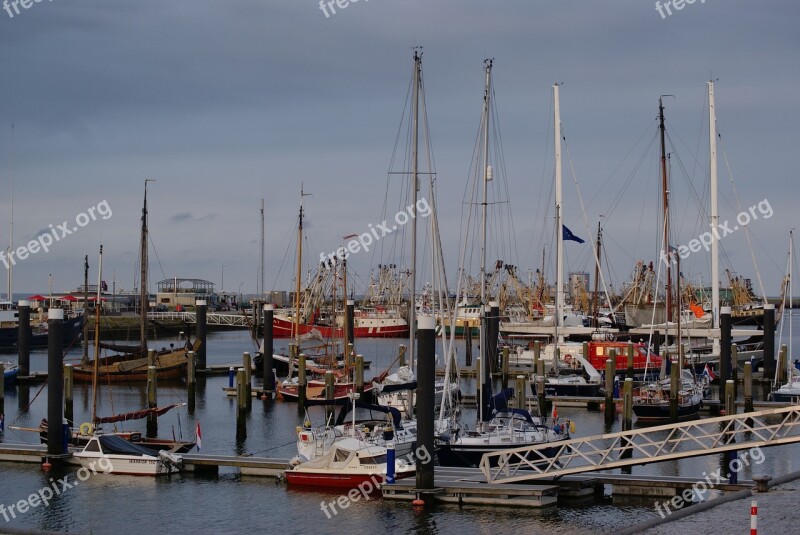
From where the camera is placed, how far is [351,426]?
1528 inches

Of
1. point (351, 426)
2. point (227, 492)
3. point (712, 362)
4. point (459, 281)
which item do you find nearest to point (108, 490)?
point (227, 492)

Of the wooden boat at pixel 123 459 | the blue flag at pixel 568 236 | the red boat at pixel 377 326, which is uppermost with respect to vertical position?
the blue flag at pixel 568 236

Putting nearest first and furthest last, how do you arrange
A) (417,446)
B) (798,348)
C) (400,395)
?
(417,446) < (400,395) < (798,348)

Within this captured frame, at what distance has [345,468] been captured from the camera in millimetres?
36031

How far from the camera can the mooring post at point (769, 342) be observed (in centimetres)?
6662

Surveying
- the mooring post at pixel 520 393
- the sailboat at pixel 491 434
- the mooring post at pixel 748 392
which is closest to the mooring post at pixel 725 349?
the mooring post at pixel 748 392

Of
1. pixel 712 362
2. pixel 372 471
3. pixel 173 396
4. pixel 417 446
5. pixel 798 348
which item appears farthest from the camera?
pixel 798 348

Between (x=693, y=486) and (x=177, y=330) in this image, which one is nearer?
(x=693, y=486)

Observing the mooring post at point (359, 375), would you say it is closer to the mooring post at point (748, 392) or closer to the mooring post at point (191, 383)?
the mooring post at point (191, 383)

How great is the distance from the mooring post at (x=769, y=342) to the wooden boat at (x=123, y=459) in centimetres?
4049

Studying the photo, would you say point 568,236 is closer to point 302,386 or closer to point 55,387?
point 302,386

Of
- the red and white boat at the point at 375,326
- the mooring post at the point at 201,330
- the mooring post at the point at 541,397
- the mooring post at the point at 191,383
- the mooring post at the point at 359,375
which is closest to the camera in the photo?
the mooring post at the point at 541,397

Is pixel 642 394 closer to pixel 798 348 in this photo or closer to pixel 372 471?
pixel 372 471

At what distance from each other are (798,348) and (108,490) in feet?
349
